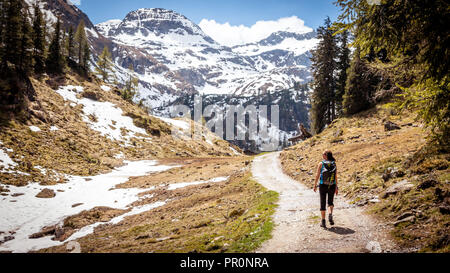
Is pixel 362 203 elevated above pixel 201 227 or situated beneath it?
elevated above

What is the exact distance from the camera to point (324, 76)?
123 ft

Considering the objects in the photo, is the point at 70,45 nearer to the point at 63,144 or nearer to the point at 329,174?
the point at 63,144

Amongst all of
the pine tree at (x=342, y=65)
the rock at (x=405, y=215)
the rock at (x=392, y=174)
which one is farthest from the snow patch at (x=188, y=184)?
the pine tree at (x=342, y=65)

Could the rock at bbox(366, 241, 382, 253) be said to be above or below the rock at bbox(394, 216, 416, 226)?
below

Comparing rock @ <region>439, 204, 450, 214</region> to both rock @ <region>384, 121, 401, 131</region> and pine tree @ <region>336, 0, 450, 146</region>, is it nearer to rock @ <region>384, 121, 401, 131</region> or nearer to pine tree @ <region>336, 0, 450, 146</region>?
pine tree @ <region>336, 0, 450, 146</region>

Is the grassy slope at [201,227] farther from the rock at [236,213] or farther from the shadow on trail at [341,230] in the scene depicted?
the shadow on trail at [341,230]

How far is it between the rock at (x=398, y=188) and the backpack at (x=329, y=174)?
2.82 metres

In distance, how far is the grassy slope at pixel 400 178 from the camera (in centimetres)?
562

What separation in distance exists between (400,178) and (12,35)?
51928mm

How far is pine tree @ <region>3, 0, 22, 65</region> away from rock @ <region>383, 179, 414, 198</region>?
49759 millimetres

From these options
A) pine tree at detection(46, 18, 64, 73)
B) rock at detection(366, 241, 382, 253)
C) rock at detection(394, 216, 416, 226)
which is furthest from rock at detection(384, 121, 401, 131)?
pine tree at detection(46, 18, 64, 73)

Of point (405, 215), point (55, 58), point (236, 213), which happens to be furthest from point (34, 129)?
point (405, 215)

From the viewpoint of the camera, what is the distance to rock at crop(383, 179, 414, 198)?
27.1 ft

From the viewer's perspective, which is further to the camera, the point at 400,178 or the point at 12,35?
the point at 12,35
